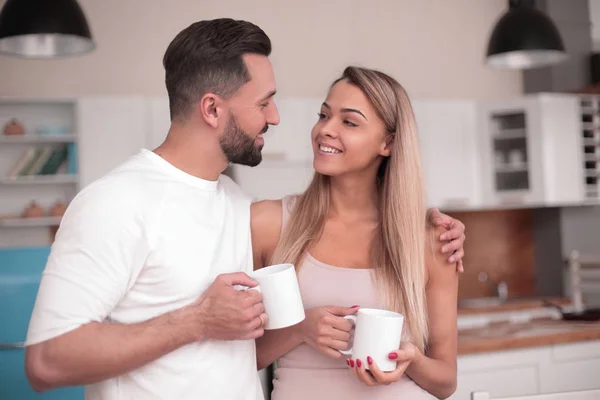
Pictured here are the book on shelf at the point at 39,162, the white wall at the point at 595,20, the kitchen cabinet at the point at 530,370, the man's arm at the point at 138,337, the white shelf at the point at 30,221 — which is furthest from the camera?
the white wall at the point at 595,20

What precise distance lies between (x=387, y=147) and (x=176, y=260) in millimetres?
722

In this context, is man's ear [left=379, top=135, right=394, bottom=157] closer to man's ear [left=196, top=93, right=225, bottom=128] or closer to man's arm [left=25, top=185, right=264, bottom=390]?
man's ear [left=196, top=93, right=225, bottom=128]

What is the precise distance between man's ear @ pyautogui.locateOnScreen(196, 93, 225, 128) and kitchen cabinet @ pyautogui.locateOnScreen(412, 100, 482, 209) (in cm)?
397

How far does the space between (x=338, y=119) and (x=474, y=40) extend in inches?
187

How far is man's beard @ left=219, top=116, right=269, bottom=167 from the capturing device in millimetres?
1527

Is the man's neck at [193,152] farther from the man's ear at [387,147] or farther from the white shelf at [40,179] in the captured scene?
the white shelf at [40,179]

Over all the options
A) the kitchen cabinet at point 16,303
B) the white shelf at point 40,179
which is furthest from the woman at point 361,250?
the white shelf at point 40,179

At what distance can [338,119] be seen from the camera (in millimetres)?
1798

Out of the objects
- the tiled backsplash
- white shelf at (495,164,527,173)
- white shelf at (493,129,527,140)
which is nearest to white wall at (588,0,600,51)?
white shelf at (493,129,527,140)

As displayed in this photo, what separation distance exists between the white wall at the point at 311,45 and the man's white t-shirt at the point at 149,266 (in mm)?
4023

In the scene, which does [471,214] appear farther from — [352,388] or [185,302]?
[185,302]

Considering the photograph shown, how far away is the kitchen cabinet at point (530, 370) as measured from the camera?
3365mm

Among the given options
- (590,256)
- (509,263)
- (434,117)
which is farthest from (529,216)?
(434,117)

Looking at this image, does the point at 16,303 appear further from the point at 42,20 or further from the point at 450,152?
the point at 450,152
